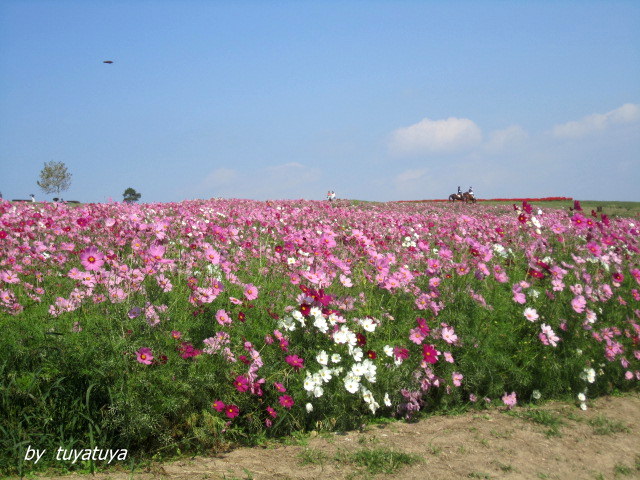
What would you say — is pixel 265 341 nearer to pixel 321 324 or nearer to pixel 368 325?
pixel 321 324

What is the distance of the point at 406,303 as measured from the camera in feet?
17.1

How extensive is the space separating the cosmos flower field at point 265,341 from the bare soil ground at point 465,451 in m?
0.18

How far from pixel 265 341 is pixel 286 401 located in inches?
20.4

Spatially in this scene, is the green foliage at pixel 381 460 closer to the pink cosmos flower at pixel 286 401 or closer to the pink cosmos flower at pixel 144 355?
the pink cosmos flower at pixel 286 401

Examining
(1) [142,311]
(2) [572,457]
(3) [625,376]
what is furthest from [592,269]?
(1) [142,311]

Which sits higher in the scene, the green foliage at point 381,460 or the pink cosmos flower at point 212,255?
the pink cosmos flower at point 212,255

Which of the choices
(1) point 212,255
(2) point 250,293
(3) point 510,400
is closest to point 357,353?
(2) point 250,293

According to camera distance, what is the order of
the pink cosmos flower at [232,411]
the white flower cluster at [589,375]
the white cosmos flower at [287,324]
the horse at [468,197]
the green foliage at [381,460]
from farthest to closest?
the horse at [468,197] < the white flower cluster at [589,375] < the white cosmos flower at [287,324] < the pink cosmos flower at [232,411] < the green foliage at [381,460]

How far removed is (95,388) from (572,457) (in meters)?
3.13

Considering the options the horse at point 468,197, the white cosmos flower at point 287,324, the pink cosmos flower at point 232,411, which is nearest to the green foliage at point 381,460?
the pink cosmos flower at point 232,411

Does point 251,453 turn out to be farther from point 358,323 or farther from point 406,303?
point 406,303

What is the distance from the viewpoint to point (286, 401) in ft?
12.3

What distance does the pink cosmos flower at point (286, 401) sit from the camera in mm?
3750

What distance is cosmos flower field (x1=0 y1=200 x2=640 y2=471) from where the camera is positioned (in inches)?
136
